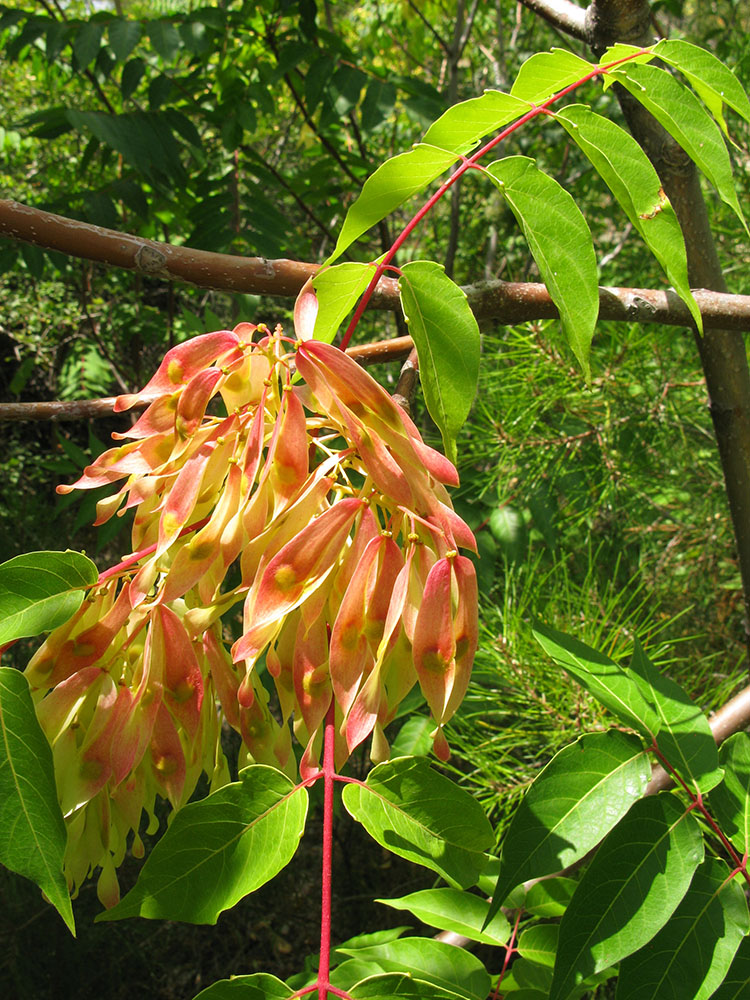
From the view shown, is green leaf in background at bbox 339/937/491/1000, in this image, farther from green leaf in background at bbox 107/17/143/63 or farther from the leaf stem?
green leaf in background at bbox 107/17/143/63

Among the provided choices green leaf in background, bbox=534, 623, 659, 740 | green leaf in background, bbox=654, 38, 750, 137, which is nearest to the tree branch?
green leaf in background, bbox=654, 38, 750, 137

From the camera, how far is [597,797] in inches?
17.4

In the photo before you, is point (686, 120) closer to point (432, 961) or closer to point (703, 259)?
point (703, 259)

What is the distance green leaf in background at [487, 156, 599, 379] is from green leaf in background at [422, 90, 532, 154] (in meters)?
0.03

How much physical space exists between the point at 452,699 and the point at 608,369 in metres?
0.99

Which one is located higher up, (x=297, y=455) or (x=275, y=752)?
(x=297, y=455)

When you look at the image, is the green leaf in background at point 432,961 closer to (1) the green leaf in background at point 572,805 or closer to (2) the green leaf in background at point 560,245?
(1) the green leaf in background at point 572,805

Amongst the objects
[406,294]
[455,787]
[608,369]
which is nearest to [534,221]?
[406,294]

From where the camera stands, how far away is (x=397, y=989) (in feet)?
1.32

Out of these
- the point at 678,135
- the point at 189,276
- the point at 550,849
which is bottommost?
the point at 550,849

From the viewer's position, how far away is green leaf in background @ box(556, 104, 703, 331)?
0.49 metres

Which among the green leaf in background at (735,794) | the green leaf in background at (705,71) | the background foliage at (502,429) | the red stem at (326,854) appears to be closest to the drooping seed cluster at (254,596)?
the red stem at (326,854)

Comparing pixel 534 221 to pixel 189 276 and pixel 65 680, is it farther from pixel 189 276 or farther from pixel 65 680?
pixel 65 680

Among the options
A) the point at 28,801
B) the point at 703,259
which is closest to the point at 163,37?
the point at 703,259
